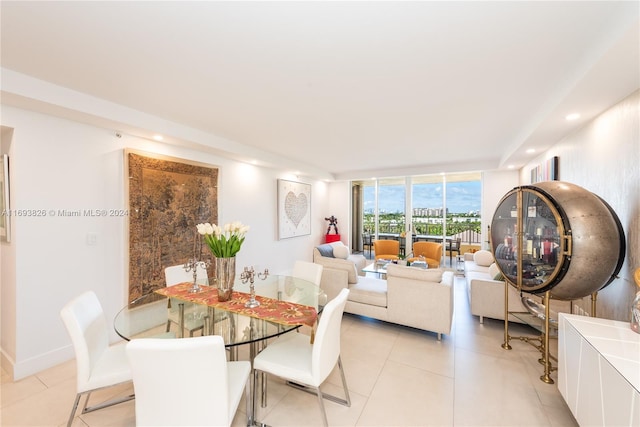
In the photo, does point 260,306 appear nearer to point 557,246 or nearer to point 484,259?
point 557,246

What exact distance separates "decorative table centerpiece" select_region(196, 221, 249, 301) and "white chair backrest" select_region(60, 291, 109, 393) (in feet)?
2.70

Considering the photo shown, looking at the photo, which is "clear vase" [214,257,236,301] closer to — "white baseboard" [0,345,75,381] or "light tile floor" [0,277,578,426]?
"light tile floor" [0,277,578,426]

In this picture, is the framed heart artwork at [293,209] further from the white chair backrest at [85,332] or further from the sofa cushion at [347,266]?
the white chair backrest at [85,332]

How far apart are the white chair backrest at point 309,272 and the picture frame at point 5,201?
268 cm

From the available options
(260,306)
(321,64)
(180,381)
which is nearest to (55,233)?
(260,306)

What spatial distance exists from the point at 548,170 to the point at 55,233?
5.81 meters

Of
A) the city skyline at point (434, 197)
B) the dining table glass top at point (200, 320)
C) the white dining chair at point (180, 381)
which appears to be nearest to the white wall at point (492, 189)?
the city skyline at point (434, 197)

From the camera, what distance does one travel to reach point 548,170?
358 centimetres

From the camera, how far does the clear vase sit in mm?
2119

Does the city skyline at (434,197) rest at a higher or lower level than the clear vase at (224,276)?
higher

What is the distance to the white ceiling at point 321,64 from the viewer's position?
1.43m

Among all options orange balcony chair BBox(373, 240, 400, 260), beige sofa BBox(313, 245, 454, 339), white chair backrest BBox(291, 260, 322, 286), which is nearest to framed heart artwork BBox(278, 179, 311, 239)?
orange balcony chair BBox(373, 240, 400, 260)

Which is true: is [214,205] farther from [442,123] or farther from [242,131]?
[442,123]

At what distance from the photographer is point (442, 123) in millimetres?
3182
